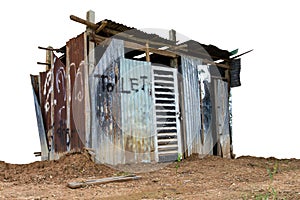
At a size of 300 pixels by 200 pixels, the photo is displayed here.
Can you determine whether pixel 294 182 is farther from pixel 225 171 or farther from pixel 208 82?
pixel 208 82

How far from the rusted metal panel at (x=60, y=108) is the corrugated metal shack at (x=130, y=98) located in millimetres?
28

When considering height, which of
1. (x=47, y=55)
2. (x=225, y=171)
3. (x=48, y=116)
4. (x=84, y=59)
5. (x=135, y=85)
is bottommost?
(x=225, y=171)

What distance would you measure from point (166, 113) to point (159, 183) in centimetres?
359

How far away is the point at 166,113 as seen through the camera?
29.6 feet

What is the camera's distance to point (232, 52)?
35.1ft

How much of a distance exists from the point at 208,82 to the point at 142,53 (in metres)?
2.62

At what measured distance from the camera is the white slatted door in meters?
8.54

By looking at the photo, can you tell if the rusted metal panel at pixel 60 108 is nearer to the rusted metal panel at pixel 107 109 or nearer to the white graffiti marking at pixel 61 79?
the white graffiti marking at pixel 61 79

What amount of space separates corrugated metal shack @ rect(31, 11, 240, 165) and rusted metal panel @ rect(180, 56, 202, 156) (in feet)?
0.10

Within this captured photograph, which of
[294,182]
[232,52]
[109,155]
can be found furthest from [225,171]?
[232,52]

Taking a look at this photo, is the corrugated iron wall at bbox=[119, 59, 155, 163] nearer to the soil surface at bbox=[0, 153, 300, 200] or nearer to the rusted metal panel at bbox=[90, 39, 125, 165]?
the rusted metal panel at bbox=[90, 39, 125, 165]

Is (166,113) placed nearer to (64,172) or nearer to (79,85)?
(79,85)

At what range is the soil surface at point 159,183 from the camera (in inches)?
175

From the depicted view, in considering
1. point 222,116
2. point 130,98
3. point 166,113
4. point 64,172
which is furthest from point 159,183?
point 222,116
